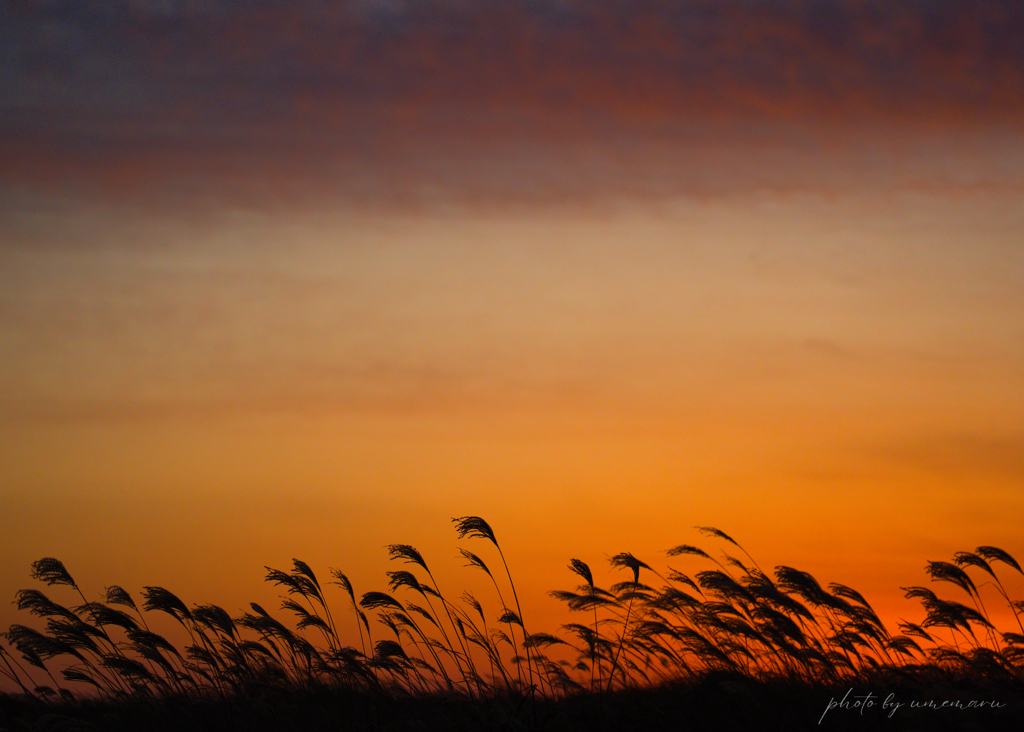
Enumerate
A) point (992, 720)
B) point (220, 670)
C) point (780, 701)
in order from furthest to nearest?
1. point (220, 670)
2. point (780, 701)
3. point (992, 720)

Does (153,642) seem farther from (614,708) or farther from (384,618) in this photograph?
(614,708)

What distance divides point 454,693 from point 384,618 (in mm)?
1465

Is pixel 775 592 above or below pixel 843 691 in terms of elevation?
above

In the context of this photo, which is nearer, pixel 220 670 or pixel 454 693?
pixel 454 693

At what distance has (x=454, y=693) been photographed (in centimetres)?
691

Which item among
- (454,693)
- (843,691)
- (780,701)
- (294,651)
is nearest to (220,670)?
(294,651)

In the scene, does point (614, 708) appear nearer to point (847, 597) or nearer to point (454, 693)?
point (454, 693)

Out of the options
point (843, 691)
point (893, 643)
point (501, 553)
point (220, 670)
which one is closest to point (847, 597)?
point (893, 643)

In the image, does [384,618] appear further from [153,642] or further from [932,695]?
[932,695]

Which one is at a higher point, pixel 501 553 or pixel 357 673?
pixel 501 553

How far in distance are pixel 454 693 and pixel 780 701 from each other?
2.71 meters

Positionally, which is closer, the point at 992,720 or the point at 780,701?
the point at 992,720

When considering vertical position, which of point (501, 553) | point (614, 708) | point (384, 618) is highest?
point (501, 553)

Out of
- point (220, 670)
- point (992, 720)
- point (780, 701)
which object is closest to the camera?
point (992, 720)
